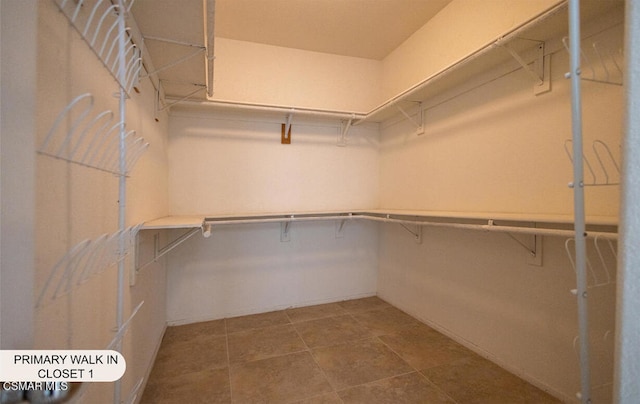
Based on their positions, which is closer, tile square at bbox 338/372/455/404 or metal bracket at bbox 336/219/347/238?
tile square at bbox 338/372/455/404

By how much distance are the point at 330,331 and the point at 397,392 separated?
82 cm

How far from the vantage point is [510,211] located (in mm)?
1731

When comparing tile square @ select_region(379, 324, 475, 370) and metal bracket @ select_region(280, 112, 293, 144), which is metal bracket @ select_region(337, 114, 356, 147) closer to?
metal bracket @ select_region(280, 112, 293, 144)

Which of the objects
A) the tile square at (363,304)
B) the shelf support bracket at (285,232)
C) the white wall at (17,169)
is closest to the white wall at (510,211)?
the tile square at (363,304)

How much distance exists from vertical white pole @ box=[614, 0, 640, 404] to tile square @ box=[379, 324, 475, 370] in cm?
123

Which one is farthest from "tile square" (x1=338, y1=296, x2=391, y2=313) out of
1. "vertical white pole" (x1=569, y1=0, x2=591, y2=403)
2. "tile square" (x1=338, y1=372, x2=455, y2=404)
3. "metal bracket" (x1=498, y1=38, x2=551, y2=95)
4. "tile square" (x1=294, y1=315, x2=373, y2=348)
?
"metal bracket" (x1=498, y1=38, x2=551, y2=95)

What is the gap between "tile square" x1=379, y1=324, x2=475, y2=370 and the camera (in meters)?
1.91

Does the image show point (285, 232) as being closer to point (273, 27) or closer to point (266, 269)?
point (266, 269)

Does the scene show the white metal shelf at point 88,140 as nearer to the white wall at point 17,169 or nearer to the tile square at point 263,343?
the white wall at point 17,169

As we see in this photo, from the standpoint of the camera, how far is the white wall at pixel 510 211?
4.44 feet

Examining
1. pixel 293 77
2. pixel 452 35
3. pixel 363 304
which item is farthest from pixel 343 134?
pixel 363 304

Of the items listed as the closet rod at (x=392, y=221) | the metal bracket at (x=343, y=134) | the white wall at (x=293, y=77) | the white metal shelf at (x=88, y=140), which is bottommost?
the closet rod at (x=392, y=221)

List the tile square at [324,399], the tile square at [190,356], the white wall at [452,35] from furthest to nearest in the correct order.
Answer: the tile square at [190,356], the white wall at [452,35], the tile square at [324,399]

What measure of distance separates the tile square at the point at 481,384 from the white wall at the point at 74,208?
1.77 m
